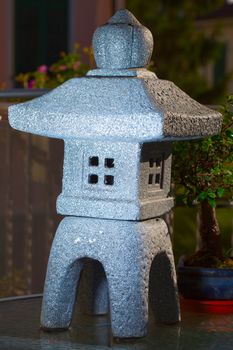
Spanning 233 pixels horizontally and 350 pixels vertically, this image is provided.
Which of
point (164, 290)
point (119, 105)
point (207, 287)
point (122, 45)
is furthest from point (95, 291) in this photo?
point (122, 45)

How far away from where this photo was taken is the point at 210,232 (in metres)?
7.55

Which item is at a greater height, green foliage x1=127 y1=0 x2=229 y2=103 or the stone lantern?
the stone lantern

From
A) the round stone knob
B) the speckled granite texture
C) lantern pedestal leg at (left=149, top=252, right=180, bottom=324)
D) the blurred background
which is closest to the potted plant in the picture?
lantern pedestal leg at (left=149, top=252, right=180, bottom=324)

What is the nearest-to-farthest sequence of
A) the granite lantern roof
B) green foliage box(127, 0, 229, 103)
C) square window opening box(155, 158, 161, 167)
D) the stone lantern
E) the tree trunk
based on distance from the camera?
the granite lantern roof → the stone lantern → square window opening box(155, 158, 161, 167) → the tree trunk → green foliage box(127, 0, 229, 103)

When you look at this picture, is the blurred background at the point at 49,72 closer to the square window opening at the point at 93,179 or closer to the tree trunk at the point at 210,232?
the tree trunk at the point at 210,232

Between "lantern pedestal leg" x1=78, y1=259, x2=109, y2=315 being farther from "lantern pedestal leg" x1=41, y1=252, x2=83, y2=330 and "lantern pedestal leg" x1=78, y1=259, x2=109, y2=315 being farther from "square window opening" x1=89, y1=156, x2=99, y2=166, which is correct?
"square window opening" x1=89, y1=156, x2=99, y2=166

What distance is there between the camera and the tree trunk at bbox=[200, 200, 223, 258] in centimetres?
754

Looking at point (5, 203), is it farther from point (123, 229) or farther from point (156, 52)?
Answer: point (156, 52)

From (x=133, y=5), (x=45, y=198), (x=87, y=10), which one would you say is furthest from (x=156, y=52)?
(x=45, y=198)

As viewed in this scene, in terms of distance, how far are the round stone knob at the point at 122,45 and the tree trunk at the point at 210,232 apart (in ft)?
4.17

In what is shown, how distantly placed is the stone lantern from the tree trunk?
0.85m

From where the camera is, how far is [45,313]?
6691 mm

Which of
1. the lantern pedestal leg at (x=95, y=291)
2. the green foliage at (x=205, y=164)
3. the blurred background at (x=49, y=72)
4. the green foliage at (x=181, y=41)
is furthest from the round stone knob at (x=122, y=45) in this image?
the green foliage at (x=181, y=41)

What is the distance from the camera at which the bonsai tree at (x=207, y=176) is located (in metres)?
7.32
